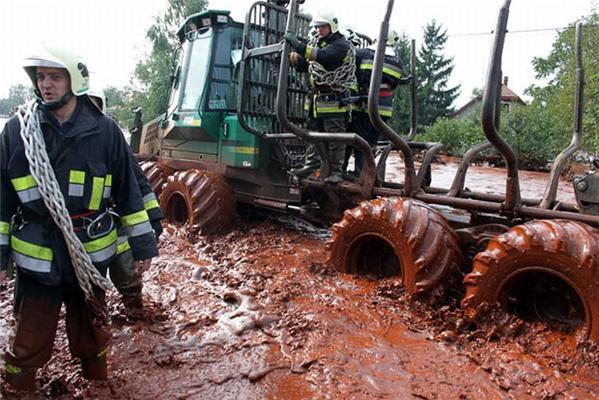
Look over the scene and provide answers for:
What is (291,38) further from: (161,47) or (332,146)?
(161,47)

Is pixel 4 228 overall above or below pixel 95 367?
above

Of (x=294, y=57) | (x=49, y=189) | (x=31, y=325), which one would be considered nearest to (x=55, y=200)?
(x=49, y=189)

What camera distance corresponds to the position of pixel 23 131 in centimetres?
235

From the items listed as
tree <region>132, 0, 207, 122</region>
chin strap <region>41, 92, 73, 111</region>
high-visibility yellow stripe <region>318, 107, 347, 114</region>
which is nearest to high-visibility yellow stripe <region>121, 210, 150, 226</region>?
chin strap <region>41, 92, 73, 111</region>

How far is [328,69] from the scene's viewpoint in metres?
4.77

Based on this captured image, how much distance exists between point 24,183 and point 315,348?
1.83m

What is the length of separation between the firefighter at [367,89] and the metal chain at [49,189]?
10.6ft

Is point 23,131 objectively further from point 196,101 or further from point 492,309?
point 196,101

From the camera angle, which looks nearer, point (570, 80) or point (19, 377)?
point (19, 377)

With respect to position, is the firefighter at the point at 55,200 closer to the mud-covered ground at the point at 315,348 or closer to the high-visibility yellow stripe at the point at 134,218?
Answer: the high-visibility yellow stripe at the point at 134,218

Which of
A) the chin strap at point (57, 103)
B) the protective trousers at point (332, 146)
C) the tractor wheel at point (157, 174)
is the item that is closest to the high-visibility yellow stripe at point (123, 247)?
the chin strap at point (57, 103)

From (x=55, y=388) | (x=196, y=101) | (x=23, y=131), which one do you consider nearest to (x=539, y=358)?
(x=55, y=388)

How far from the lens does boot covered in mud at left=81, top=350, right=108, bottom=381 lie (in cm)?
270

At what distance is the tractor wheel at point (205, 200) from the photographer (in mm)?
5680
